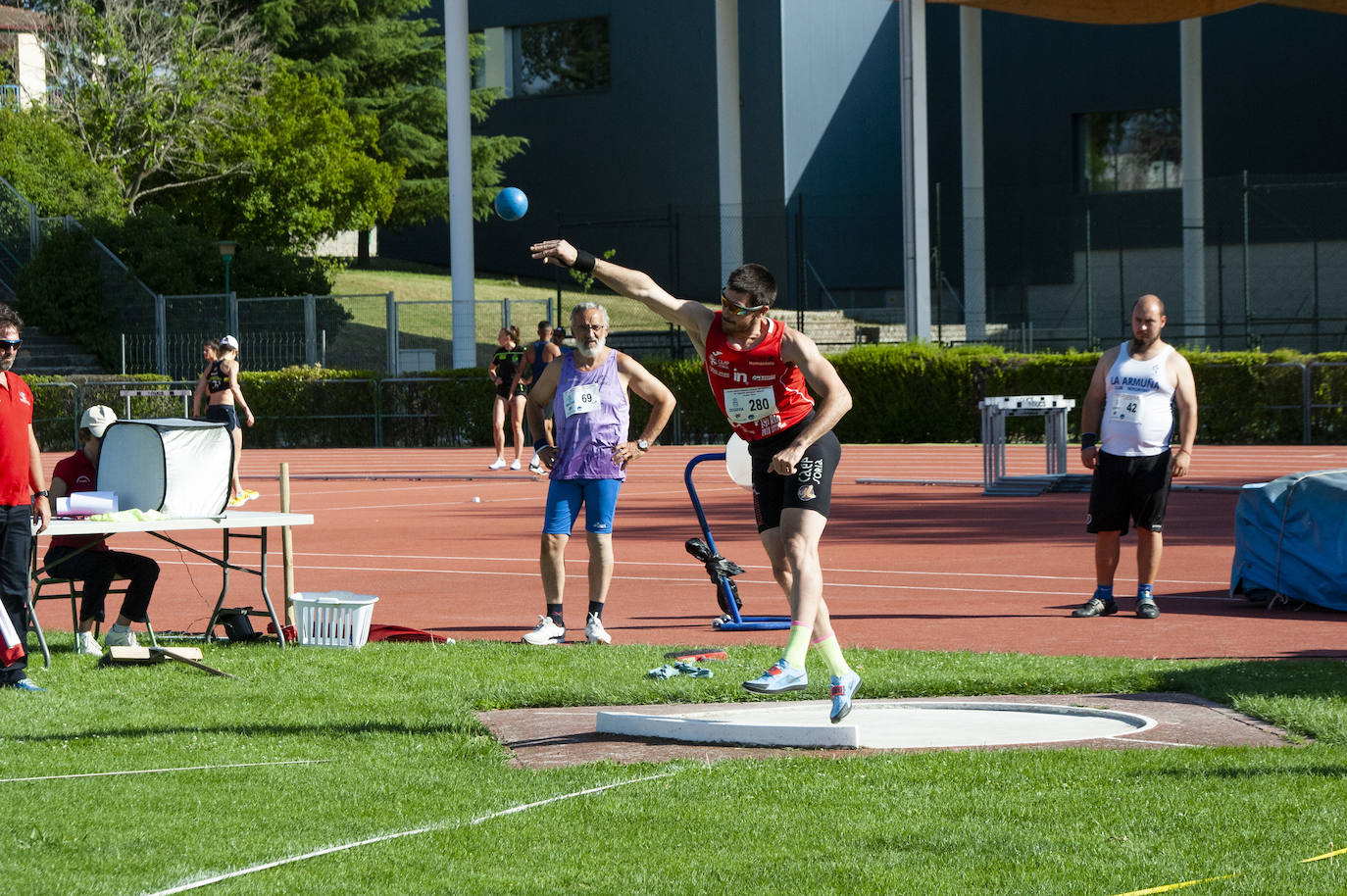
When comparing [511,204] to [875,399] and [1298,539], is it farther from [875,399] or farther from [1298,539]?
[875,399]

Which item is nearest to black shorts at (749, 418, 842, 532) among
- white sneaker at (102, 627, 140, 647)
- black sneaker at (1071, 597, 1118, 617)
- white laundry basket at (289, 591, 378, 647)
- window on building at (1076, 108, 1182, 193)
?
white laundry basket at (289, 591, 378, 647)

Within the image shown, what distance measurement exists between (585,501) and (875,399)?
19.1 metres

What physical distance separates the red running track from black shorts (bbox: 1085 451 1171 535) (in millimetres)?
643

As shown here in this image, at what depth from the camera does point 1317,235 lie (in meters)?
41.0

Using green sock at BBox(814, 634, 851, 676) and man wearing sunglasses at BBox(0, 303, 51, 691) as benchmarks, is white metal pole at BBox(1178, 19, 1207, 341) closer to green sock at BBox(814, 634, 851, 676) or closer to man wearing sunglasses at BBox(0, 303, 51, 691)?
green sock at BBox(814, 634, 851, 676)

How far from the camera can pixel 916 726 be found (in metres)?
7.62

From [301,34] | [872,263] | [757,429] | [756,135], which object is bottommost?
[757,429]

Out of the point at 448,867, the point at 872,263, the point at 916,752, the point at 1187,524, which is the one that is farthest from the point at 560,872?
the point at 872,263

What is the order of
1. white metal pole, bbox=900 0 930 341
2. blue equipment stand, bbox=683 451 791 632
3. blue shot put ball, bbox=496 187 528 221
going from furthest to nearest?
white metal pole, bbox=900 0 930 341 → blue shot put ball, bbox=496 187 528 221 → blue equipment stand, bbox=683 451 791 632

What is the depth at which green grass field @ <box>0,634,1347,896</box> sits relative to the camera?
17.1ft

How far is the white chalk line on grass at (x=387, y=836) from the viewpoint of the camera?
5.14 meters

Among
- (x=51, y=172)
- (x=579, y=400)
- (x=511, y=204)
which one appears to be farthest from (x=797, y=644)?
(x=51, y=172)

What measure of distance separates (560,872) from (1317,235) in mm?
39685

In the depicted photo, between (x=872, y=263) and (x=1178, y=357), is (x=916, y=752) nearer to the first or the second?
(x=1178, y=357)
